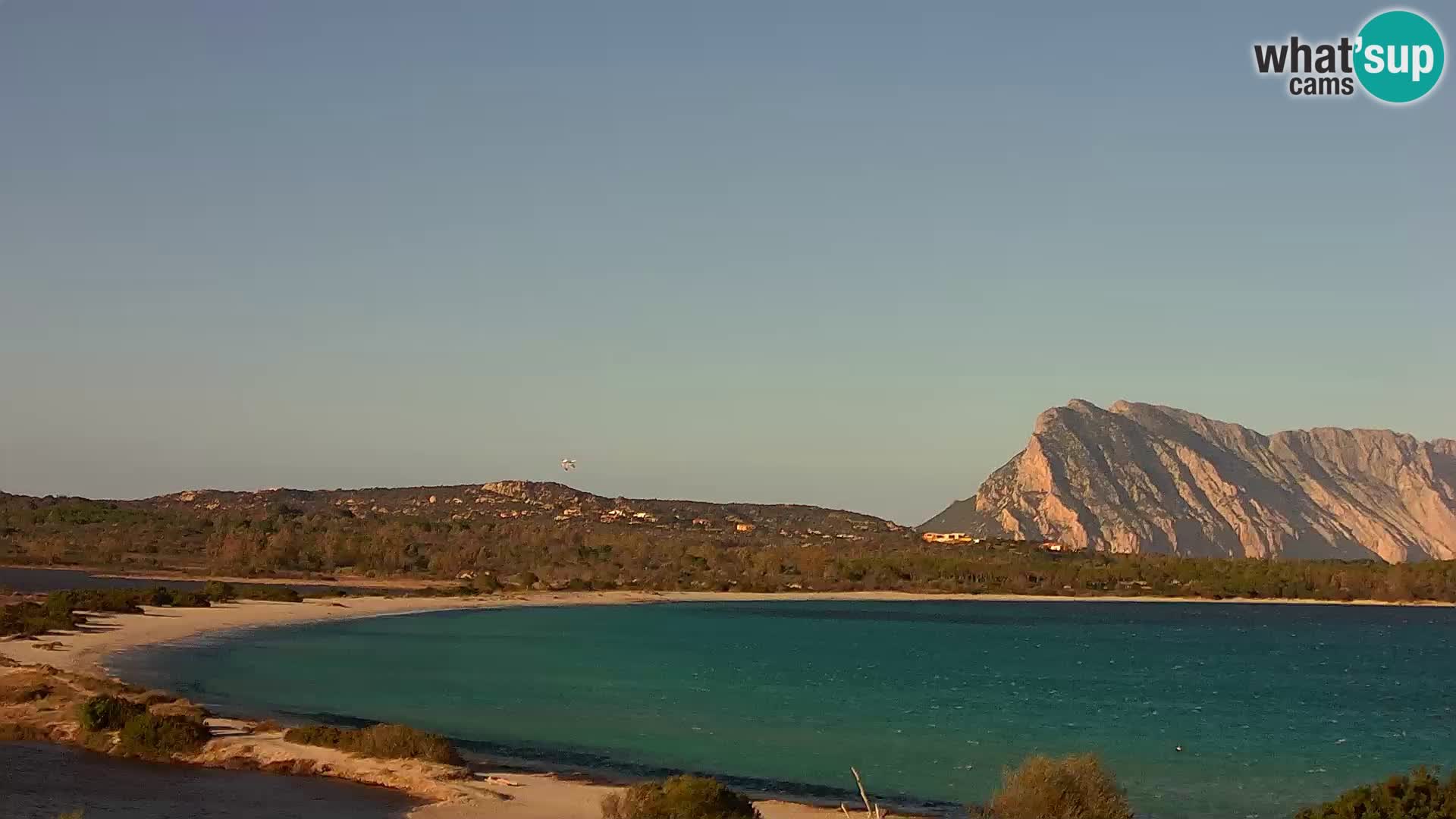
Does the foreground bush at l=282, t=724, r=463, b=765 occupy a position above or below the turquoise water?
above

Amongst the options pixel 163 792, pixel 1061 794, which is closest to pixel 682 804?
pixel 1061 794

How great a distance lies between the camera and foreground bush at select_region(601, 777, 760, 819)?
71.8 feet

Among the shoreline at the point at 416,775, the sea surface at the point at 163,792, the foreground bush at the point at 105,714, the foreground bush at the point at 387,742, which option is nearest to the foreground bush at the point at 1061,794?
the shoreline at the point at 416,775

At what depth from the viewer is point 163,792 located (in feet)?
80.0

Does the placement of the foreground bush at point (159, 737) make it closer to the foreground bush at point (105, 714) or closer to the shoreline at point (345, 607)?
the foreground bush at point (105, 714)

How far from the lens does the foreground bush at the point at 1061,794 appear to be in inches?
895

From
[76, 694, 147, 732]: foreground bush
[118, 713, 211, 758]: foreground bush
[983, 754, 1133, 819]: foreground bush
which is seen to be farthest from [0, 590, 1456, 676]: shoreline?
[983, 754, 1133, 819]: foreground bush

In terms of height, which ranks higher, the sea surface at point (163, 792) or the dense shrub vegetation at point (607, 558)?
the dense shrub vegetation at point (607, 558)

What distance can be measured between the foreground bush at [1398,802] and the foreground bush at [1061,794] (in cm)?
651

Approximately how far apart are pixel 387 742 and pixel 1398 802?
20364 millimetres

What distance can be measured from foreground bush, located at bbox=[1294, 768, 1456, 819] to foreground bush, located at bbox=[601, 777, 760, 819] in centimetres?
918

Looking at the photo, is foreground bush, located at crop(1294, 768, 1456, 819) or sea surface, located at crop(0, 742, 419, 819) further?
sea surface, located at crop(0, 742, 419, 819)

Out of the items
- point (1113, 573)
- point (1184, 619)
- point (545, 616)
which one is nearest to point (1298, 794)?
point (545, 616)

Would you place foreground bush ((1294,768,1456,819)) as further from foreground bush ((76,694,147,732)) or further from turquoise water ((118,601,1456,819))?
foreground bush ((76,694,147,732))
